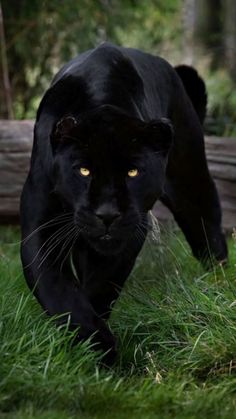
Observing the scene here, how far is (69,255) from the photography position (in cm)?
447

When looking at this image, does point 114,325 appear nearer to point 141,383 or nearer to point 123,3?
point 141,383

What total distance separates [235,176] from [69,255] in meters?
2.91

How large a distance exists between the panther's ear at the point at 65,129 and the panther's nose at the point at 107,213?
1.00 feet

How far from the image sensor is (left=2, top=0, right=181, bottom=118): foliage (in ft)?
30.0

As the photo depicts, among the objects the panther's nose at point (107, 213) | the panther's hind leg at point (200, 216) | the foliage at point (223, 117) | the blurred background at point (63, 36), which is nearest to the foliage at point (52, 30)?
the blurred background at point (63, 36)

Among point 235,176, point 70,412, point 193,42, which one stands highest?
point 70,412

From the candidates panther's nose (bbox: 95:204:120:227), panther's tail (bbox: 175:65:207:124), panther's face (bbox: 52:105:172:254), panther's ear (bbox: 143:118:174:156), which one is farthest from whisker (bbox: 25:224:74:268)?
panther's tail (bbox: 175:65:207:124)

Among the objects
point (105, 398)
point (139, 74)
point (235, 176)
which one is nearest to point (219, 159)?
point (235, 176)

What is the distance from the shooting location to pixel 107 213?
4059 mm

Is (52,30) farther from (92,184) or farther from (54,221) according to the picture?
(92,184)

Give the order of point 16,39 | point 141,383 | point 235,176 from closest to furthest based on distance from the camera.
→ 1. point 141,383
2. point 235,176
3. point 16,39

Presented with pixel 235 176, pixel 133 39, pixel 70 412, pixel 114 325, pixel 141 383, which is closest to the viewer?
pixel 70 412

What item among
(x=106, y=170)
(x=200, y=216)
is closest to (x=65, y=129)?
(x=106, y=170)

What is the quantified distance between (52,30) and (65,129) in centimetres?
542
